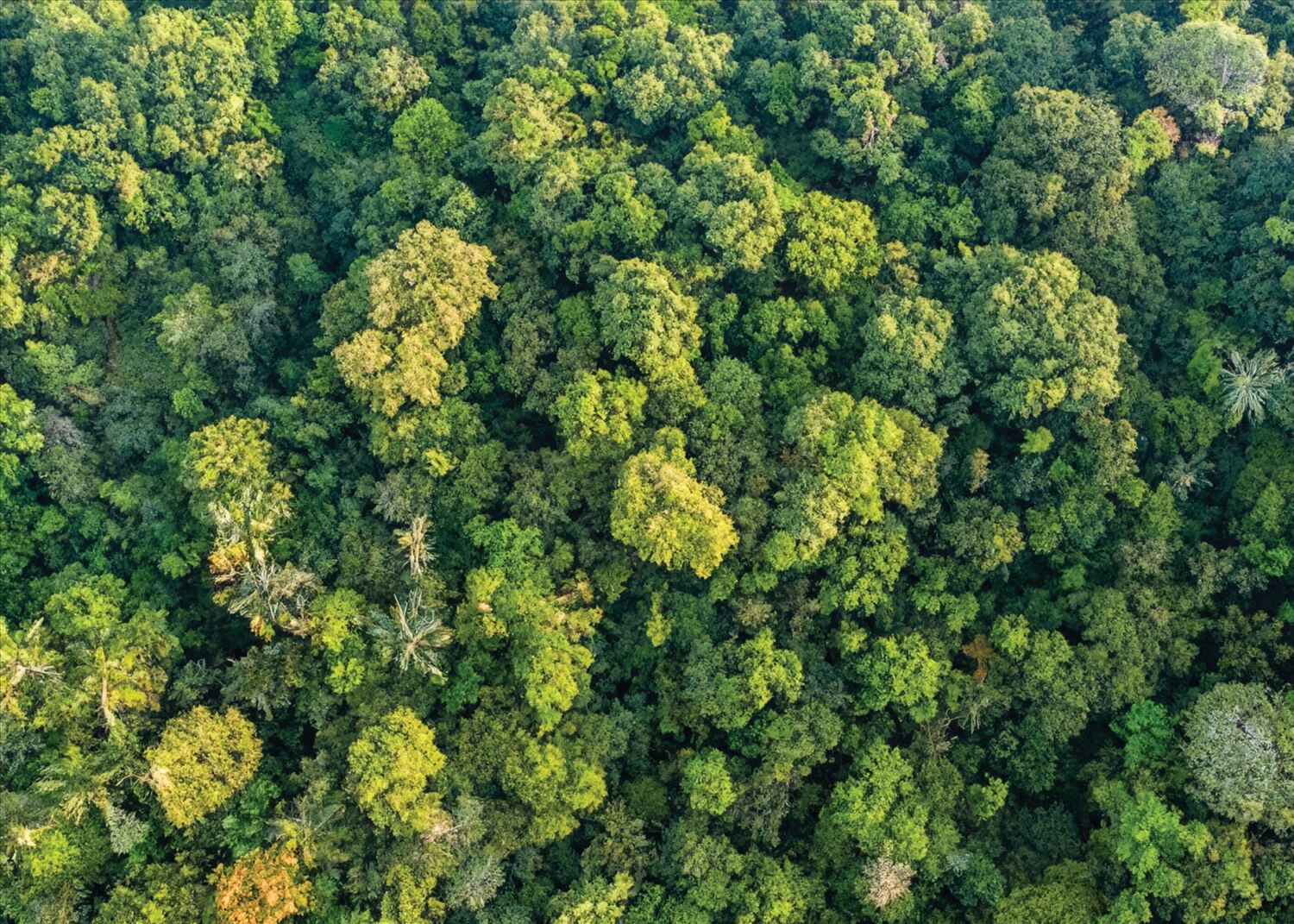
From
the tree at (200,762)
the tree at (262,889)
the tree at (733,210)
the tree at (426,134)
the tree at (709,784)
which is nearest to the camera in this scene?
the tree at (262,889)

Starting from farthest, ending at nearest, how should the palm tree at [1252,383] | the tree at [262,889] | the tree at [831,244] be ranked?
the tree at [831,244]
the palm tree at [1252,383]
the tree at [262,889]

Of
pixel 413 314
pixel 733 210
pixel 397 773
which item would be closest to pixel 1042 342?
pixel 733 210

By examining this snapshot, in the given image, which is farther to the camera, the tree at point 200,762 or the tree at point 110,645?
the tree at point 110,645

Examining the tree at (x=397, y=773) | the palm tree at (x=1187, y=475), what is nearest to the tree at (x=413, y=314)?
the tree at (x=397, y=773)

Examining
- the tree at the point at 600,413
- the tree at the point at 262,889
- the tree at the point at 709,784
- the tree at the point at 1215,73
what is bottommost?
the tree at the point at 262,889

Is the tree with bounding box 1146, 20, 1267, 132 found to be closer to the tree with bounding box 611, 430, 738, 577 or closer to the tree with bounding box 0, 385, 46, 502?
the tree with bounding box 611, 430, 738, 577

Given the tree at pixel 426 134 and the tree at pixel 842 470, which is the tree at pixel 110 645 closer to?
the tree at pixel 426 134
